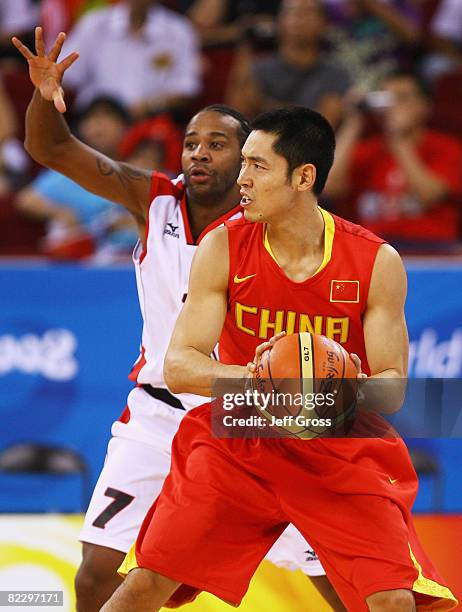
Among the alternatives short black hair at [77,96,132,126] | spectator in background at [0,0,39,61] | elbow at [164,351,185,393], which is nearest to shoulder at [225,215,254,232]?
elbow at [164,351,185,393]

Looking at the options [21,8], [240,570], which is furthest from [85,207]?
[240,570]

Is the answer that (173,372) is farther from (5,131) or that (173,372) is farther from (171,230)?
(5,131)

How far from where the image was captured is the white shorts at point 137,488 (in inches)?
177

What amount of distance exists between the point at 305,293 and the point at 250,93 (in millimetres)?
5259

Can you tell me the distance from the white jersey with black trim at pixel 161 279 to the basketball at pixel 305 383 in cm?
110

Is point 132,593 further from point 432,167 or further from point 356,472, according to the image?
point 432,167

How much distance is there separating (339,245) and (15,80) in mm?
6169

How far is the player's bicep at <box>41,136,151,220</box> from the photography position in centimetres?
471

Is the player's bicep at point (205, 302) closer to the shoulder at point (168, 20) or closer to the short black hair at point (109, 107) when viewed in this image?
the short black hair at point (109, 107)

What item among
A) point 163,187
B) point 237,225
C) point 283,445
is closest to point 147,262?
point 163,187

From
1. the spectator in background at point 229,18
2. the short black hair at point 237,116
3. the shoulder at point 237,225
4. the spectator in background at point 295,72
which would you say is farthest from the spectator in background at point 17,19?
the shoulder at point 237,225

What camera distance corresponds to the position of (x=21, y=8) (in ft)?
32.5

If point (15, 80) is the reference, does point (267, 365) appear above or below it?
below

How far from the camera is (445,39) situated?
962cm
